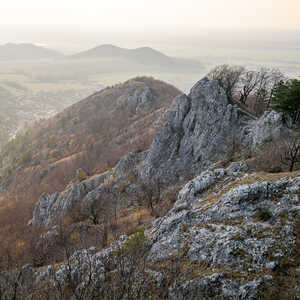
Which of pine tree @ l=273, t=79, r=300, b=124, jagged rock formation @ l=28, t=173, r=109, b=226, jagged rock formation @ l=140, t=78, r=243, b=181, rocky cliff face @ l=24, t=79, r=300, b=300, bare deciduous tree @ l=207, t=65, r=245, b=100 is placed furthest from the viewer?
jagged rock formation @ l=28, t=173, r=109, b=226

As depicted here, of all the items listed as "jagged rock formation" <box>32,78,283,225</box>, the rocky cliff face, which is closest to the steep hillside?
"jagged rock formation" <box>32,78,283,225</box>

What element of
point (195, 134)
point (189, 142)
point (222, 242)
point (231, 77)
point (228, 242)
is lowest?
point (222, 242)

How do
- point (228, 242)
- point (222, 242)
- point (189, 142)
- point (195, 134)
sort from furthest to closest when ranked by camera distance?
point (189, 142) < point (195, 134) < point (222, 242) < point (228, 242)

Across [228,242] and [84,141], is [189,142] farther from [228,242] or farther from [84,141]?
[84,141]

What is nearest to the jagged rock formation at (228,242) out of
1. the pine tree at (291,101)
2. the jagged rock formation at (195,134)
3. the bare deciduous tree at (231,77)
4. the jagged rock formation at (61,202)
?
the pine tree at (291,101)

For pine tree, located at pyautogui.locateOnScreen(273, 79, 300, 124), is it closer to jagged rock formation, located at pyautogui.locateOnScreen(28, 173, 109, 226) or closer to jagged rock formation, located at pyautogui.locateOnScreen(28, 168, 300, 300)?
jagged rock formation, located at pyautogui.locateOnScreen(28, 168, 300, 300)

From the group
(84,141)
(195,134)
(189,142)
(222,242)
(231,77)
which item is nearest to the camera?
(222,242)

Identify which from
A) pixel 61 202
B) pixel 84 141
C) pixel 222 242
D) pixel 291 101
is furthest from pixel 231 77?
pixel 84 141

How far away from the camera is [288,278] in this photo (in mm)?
10406

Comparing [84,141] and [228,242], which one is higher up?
[228,242]

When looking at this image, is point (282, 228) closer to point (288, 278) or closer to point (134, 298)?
point (288, 278)

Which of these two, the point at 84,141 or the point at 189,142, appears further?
the point at 84,141

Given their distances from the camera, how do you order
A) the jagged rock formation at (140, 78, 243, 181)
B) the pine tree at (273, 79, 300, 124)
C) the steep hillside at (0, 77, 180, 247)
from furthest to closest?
the steep hillside at (0, 77, 180, 247)
the jagged rock formation at (140, 78, 243, 181)
the pine tree at (273, 79, 300, 124)

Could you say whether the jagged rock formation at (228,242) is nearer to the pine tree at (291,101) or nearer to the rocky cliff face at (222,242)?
the rocky cliff face at (222,242)
